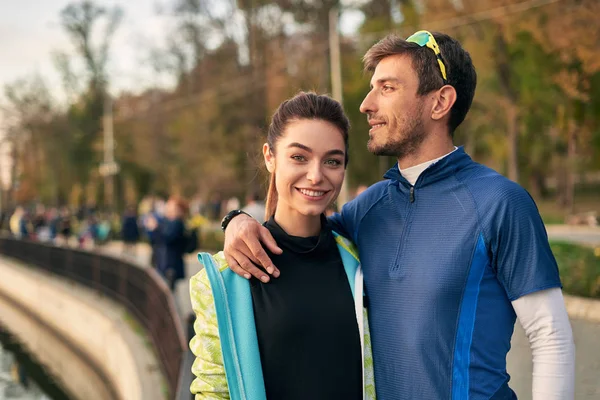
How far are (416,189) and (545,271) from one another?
534mm

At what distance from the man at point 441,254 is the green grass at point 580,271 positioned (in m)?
6.85

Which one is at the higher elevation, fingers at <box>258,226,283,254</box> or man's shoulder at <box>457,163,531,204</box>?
man's shoulder at <box>457,163,531,204</box>

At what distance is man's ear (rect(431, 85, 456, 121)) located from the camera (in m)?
2.35

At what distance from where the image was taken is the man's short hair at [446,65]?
2.34m

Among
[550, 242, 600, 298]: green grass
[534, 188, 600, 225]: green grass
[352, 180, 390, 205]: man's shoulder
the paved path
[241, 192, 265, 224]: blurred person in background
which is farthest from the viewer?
[534, 188, 600, 225]: green grass

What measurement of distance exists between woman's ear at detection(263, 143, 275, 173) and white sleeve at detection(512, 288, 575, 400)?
0.98m

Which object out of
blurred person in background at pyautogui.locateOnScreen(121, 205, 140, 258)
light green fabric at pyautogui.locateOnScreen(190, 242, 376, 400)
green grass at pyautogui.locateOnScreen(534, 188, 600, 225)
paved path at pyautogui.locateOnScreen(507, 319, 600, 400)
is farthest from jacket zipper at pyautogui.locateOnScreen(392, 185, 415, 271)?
green grass at pyautogui.locateOnScreen(534, 188, 600, 225)

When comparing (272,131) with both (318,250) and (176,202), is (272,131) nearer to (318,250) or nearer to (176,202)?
(318,250)

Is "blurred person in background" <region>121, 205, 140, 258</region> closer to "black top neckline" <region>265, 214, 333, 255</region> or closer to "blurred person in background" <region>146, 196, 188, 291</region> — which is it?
"blurred person in background" <region>146, 196, 188, 291</region>

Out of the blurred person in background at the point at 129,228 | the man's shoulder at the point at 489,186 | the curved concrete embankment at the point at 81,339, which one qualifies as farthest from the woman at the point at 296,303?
the blurred person in background at the point at 129,228

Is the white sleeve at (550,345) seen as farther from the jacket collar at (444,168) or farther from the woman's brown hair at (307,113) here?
the woman's brown hair at (307,113)

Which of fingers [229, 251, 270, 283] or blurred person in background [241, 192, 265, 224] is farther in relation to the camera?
blurred person in background [241, 192, 265, 224]

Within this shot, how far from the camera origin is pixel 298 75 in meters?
31.5

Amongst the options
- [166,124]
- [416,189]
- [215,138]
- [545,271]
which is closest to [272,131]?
[416,189]
